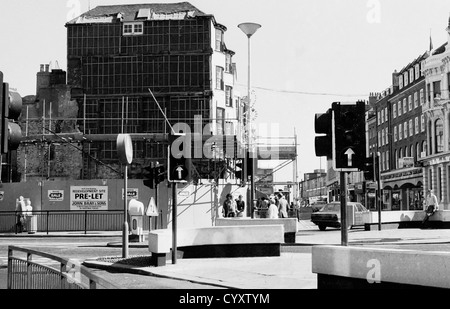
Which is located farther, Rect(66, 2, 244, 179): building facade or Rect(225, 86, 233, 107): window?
Rect(225, 86, 233, 107): window

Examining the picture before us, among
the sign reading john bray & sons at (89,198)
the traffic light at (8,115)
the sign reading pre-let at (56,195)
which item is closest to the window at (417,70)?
the sign reading john bray & sons at (89,198)

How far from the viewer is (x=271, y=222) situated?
19.7 meters

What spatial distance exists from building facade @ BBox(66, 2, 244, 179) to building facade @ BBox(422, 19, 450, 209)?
21.1 metres

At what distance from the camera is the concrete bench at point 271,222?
19.3 metres

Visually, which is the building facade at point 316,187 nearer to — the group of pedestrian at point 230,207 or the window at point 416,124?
the window at point 416,124

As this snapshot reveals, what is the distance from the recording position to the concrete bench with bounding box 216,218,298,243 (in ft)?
63.3

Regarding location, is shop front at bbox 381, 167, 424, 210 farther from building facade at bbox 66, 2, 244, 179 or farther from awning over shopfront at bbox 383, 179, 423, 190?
building facade at bbox 66, 2, 244, 179

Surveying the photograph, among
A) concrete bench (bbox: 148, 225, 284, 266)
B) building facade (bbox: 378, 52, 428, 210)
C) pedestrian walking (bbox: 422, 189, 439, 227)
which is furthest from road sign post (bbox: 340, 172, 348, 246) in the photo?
building facade (bbox: 378, 52, 428, 210)

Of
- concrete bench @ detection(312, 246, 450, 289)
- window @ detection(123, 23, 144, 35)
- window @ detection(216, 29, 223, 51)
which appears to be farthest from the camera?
window @ detection(216, 29, 223, 51)

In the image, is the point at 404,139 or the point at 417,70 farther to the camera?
the point at 404,139

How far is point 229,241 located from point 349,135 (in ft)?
21.4

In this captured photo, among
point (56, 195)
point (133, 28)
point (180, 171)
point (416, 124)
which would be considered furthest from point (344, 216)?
point (416, 124)

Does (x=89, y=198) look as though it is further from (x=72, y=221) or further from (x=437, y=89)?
(x=437, y=89)

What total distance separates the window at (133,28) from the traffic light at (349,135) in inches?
1654
